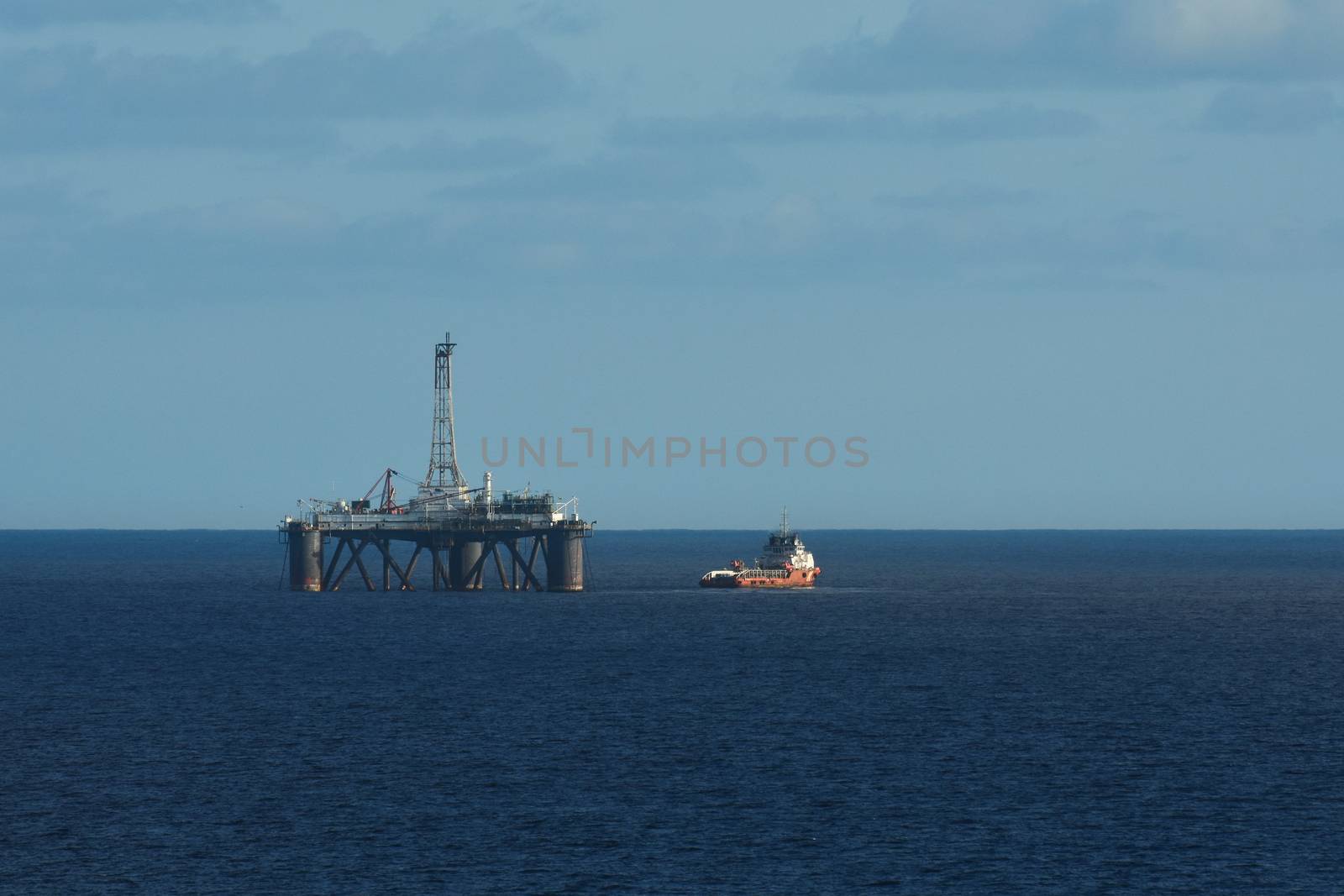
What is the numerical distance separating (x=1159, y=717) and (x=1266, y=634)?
56142 millimetres

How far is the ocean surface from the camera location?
58.2 meters

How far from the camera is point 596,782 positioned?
235ft

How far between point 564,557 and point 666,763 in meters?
92.9

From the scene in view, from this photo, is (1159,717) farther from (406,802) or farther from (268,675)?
(268,675)

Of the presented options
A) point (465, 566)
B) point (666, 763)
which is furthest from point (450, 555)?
point (666, 763)

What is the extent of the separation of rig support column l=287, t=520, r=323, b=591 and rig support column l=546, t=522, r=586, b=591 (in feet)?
69.4

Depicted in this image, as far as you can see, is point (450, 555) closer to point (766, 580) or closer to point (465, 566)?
point (465, 566)

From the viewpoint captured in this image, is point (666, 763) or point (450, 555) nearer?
point (666, 763)

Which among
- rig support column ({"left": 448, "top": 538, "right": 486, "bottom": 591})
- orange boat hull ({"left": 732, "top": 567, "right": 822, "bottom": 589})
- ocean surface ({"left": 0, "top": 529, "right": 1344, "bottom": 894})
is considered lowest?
ocean surface ({"left": 0, "top": 529, "right": 1344, "bottom": 894})

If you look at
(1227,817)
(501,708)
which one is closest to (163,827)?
(501,708)

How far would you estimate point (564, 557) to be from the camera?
16838cm

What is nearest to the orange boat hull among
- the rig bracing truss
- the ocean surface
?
the rig bracing truss

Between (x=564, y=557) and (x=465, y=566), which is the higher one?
(x=564, y=557)

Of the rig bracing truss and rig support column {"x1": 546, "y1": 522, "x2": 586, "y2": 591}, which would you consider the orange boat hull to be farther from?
rig support column {"x1": 546, "y1": 522, "x2": 586, "y2": 591}
